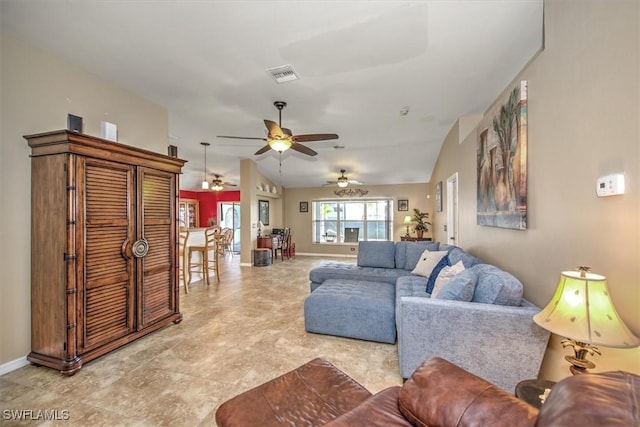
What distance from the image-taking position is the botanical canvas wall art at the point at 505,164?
2172 mm

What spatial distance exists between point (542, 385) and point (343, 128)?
13.2ft

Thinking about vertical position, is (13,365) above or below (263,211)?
below

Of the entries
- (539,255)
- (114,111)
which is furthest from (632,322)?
(114,111)

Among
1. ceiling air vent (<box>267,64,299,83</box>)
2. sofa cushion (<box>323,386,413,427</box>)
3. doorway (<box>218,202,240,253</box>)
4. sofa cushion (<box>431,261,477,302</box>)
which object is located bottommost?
sofa cushion (<box>323,386,413,427</box>)

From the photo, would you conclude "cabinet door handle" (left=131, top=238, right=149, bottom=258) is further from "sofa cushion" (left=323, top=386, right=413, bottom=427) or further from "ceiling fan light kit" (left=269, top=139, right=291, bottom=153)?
"sofa cushion" (left=323, top=386, right=413, bottom=427)

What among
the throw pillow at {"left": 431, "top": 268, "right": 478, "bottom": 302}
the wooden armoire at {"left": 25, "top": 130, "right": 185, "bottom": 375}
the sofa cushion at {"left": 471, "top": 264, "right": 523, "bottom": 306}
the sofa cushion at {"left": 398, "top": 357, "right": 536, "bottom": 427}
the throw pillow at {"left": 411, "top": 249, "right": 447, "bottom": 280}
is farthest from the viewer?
the throw pillow at {"left": 411, "top": 249, "right": 447, "bottom": 280}

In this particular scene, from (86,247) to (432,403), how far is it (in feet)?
8.86

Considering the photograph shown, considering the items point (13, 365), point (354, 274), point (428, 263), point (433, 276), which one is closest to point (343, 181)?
point (354, 274)

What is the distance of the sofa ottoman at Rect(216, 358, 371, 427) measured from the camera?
1.15m

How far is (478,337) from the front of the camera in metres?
1.81

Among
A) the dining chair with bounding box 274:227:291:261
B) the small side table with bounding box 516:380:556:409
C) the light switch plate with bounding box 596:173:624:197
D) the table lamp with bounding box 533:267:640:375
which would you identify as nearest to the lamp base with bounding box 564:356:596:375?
the table lamp with bounding box 533:267:640:375

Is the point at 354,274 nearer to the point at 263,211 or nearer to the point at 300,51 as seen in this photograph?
the point at 300,51

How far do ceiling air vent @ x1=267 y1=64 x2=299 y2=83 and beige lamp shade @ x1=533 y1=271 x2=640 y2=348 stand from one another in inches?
105

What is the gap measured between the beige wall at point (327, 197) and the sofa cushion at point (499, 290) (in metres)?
6.09
